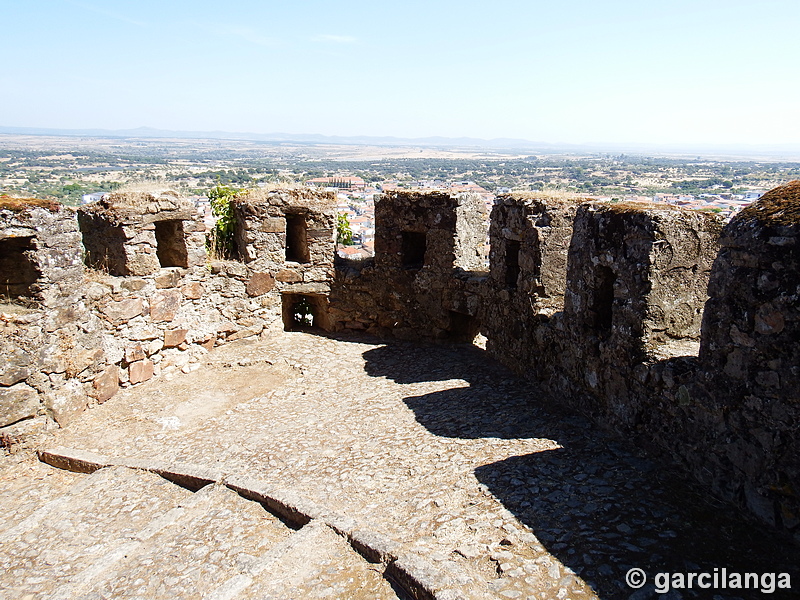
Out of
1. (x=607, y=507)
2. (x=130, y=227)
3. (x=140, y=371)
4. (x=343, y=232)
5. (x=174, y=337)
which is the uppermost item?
(x=130, y=227)

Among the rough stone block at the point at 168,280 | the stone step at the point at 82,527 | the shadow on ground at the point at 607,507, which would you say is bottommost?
the stone step at the point at 82,527

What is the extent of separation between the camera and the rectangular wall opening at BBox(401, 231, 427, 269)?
1142 cm

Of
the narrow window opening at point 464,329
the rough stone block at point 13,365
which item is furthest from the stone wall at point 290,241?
the rough stone block at point 13,365

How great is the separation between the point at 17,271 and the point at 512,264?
6942 millimetres

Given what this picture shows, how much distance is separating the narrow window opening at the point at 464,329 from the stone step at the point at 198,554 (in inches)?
230

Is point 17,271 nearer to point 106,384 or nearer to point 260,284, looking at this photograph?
point 106,384

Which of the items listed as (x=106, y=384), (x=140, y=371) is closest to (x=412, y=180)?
(x=140, y=371)

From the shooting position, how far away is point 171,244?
10.2 m

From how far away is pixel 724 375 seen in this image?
474cm

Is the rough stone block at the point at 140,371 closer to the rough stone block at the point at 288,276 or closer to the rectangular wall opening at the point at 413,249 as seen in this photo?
the rough stone block at the point at 288,276

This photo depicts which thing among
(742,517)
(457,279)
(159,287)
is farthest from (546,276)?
(159,287)

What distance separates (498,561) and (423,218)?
7.33 meters

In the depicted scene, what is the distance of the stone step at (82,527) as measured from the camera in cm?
546

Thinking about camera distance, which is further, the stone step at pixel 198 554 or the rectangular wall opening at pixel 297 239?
the rectangular wall opening at pixel 297 239
